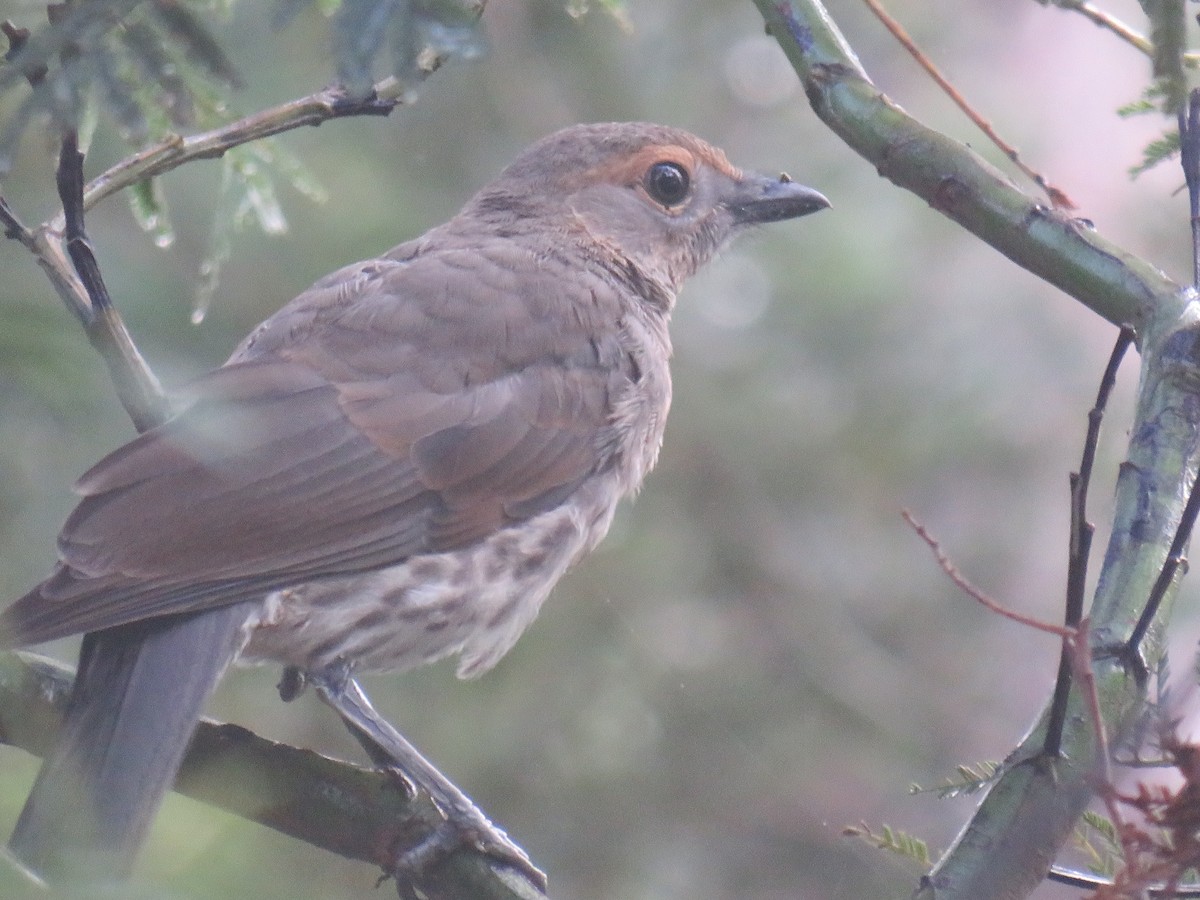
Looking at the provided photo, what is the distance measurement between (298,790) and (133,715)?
336mm

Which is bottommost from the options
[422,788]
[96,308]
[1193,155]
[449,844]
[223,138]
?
[422,788]

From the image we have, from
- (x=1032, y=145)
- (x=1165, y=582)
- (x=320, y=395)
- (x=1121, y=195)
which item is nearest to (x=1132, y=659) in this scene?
(x=1165, y=582)

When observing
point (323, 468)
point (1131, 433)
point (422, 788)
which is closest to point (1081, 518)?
point (1131, 433)

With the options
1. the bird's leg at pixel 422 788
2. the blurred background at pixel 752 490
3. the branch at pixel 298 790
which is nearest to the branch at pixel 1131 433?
the branch at pixel 298 790

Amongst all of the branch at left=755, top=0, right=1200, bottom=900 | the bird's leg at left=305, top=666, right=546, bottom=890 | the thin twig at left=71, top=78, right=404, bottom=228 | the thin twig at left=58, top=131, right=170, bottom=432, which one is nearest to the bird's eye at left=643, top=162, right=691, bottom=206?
the branch at left=755, top=0, right=1200, bottom=900

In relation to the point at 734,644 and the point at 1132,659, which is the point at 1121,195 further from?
the point at 1132,659

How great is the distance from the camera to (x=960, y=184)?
3090 mm

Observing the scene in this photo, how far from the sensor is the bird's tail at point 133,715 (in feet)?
8.16

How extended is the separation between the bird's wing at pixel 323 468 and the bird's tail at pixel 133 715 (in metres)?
0.07

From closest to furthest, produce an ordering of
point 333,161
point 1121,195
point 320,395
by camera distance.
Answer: point 320,395 → point 333,161 → point 1121,195

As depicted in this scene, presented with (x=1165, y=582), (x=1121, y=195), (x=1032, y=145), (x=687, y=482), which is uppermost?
(x=1165, y=582)

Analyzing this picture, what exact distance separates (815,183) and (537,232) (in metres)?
2.53

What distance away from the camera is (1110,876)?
8.21ft

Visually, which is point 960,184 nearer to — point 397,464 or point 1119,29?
point 1119,29
